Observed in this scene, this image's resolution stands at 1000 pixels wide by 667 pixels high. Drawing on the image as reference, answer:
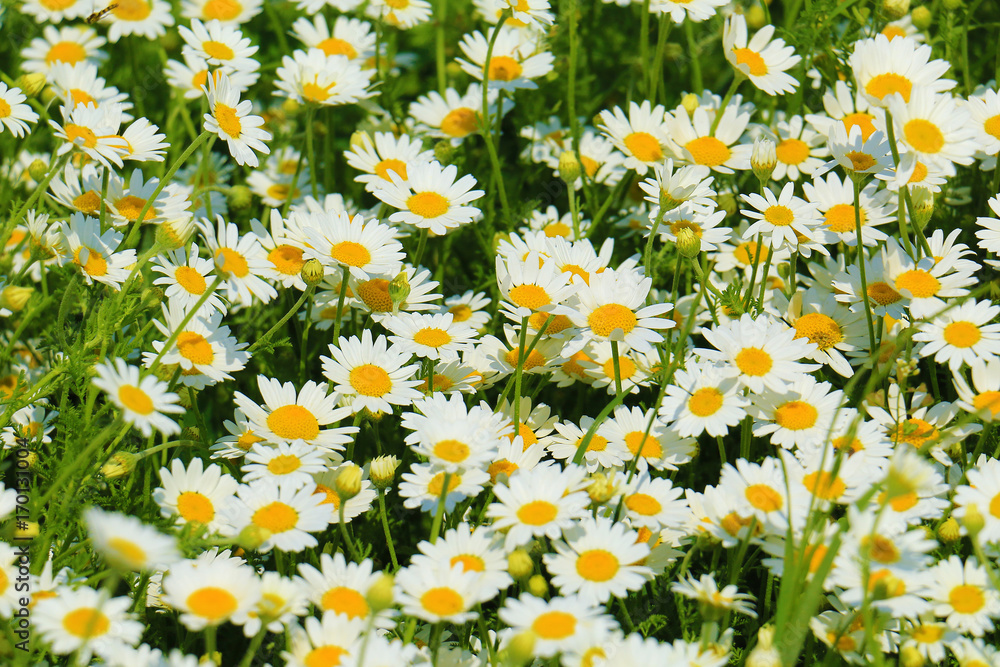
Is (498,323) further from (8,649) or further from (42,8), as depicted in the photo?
(42,8)

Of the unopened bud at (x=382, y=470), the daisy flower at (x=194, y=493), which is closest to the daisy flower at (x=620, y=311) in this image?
the unopened bud at (x=382, y=470)

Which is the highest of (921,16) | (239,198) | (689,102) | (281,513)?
(921,16)

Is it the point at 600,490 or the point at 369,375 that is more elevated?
the point at 369,375

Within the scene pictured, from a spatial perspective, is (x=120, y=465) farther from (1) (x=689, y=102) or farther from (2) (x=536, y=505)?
(1) (x=689, y=102)

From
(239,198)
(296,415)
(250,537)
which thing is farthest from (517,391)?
(239,198)

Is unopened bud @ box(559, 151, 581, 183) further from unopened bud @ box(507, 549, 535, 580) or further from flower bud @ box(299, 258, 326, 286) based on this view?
unopened bud @ box(507, 549, 535, 580)

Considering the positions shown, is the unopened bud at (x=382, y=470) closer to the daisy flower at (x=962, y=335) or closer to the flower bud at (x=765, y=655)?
the flower bud at (x=765, y=655)
